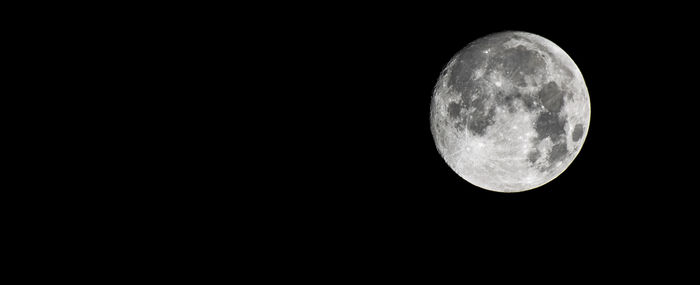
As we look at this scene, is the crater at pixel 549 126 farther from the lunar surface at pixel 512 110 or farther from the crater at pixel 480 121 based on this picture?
the crater at pixel 480 121

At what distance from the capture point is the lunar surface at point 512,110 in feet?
12.8

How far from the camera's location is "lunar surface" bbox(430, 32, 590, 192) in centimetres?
390

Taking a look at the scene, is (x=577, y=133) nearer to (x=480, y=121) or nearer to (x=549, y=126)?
(x=549, y=126)

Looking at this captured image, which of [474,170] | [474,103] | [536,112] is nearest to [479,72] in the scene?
[474,103]

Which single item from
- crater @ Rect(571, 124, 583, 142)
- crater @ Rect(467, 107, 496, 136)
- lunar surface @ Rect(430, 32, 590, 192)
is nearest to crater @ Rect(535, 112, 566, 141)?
lunar surface @ Rect(430, 32, 590, 192)

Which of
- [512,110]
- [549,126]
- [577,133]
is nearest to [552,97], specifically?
[549,126]

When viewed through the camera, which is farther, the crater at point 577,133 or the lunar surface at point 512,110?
the crater at point 577,133

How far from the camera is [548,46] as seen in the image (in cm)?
421

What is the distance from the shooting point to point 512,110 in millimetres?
3879

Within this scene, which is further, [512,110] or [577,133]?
[577,133]

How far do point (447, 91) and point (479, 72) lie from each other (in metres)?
0.35

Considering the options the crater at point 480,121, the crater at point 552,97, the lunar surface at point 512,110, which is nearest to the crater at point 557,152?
the lunar surface at point 512,110

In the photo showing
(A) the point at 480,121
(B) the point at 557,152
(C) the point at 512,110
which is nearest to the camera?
(C) the point at 512,110

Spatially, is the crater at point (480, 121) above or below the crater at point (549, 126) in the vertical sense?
below
